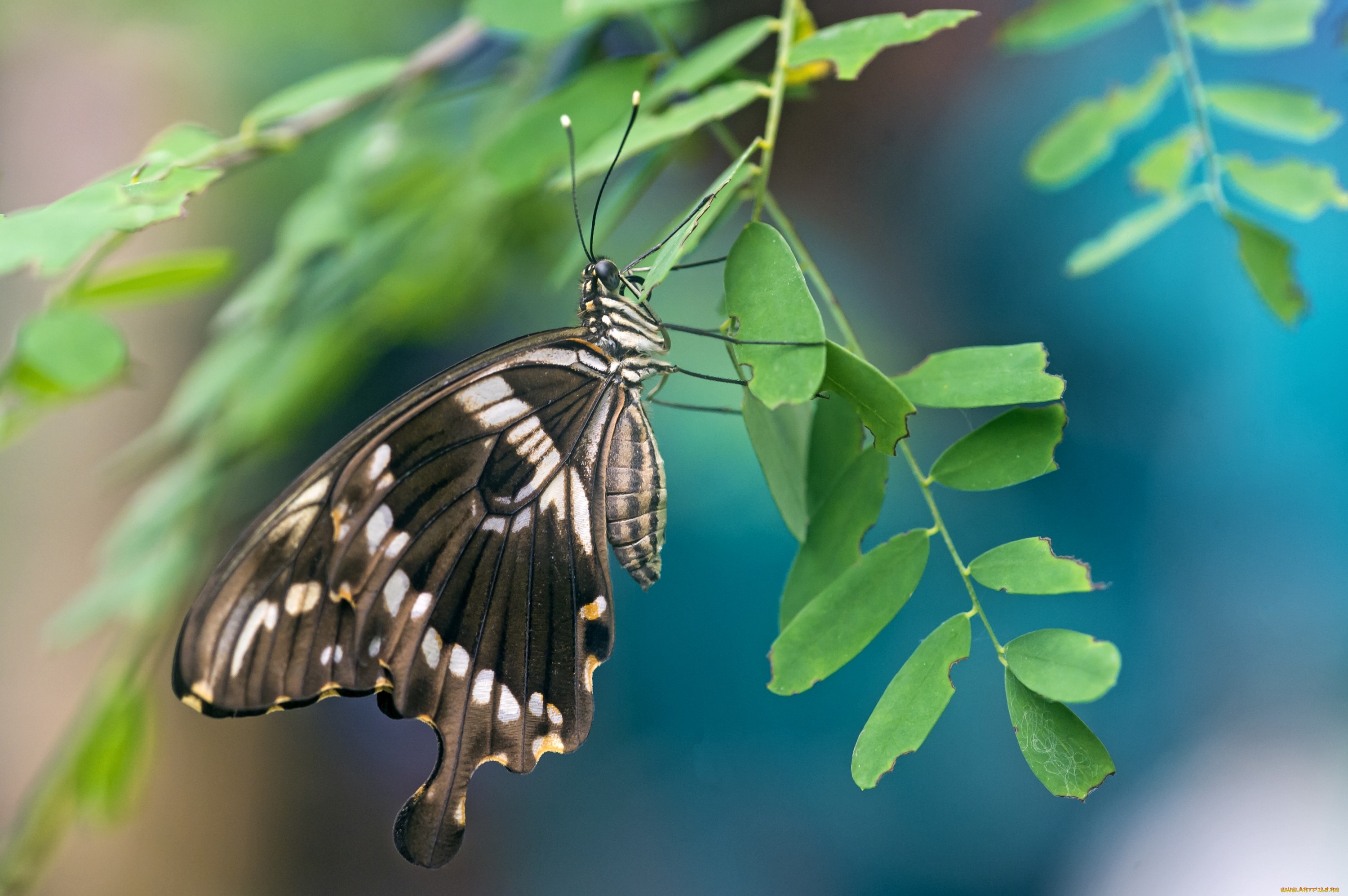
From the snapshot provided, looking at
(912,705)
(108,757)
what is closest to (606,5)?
(912,705)

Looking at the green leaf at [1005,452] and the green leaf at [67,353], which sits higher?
the green leaf at [67,353]

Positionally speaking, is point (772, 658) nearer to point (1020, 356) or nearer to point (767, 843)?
point (1020, 356)

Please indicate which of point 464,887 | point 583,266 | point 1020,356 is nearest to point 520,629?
point 583,266

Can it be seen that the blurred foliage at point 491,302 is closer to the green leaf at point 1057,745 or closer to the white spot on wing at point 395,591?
the green leaf at point 1057,745

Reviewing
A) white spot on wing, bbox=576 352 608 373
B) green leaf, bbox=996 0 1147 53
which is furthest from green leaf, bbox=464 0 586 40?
green leaf, bbox=996 0 1147 53

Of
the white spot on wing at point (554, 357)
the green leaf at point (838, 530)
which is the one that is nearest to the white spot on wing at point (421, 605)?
the white spot on wing at point (554, 357)

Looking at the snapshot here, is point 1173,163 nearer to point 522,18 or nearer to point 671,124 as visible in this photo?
point 671,124

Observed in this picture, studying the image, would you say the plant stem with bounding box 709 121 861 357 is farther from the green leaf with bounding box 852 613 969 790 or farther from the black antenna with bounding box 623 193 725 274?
the green leaf with bounding box 852 613 969 790
